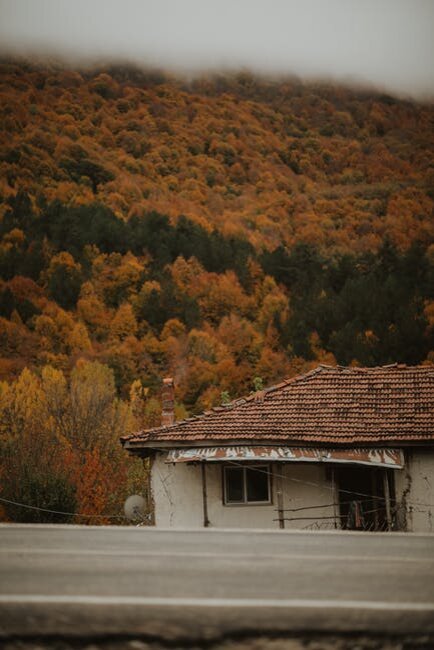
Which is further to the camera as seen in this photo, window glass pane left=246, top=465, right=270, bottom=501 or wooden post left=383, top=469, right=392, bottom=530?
window glass pane left=246, top=465, right=270, bottom=501

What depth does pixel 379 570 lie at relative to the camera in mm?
4105

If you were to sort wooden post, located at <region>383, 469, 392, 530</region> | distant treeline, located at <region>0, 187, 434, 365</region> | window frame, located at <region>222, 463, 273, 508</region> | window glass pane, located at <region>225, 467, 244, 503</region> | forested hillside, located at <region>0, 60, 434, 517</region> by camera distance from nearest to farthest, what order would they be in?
wooden post, located at <region>383, 469, 392, 530</region> → window frame, located at <region>222, 463, 273, 508</region> → window glass pane, located at <region>225, 467, 244, 503</region> → forested hillside, located at <region>0, 60, 434, 517</region> → distant treeline, located at <region>0, 187, 434, 365</region>

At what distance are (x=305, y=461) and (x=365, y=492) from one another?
10.4 feet

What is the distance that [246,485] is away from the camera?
1969cm

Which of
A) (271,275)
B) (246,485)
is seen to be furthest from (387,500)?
Result: (271,275)

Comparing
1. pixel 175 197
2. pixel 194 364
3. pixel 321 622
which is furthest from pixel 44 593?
pixel 175 197

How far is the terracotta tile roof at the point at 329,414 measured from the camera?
61.9 ft

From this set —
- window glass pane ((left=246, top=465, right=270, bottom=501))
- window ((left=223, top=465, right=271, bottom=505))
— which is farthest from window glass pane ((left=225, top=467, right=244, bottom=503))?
window glass pane ((left=246, top=465, right=270, bottom=501))

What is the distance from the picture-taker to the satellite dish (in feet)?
74.9

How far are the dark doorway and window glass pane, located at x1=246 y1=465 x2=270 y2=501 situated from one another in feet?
6.11

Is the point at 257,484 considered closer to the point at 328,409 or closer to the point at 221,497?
the point at 221,497

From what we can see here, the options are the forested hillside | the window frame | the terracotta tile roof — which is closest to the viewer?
the terracotta tile roof

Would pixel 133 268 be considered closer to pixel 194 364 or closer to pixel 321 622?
pixel 194 364

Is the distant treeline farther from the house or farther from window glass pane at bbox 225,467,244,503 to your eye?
window glass pane at bbox 225,467,244,503
